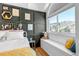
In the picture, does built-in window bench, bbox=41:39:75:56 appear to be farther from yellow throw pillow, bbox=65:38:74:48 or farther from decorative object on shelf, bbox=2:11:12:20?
decorative object on shelf, bbox=2:11:12:20

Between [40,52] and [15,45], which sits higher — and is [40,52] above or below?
below

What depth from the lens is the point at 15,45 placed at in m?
1.56

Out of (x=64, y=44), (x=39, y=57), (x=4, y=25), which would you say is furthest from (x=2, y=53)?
(x=64, y=44)

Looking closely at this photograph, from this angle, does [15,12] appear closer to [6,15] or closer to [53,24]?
[6,15]

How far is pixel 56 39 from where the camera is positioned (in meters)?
1.79

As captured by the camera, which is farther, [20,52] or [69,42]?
[69,42]

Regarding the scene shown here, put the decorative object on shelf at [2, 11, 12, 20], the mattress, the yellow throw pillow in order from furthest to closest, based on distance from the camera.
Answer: the yellow throw pillow < the decorative object on shelf at [2, 11, 12, 20] < the mattress

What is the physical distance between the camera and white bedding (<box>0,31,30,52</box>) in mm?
1489

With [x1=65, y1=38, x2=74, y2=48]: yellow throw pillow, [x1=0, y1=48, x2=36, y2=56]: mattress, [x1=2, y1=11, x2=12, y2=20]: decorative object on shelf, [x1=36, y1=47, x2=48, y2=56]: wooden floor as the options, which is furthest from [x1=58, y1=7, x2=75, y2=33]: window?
[x1=2, y1=11, x2=12, y2=20]: decorative object on shelf

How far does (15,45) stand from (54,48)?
638 mm

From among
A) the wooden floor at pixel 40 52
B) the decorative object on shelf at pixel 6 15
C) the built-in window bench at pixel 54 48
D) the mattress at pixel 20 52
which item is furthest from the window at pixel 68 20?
the decorative object on shelf at pixel 6 15

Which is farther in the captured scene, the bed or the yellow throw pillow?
the yellow throw pillow

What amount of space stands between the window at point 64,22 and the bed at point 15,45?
0.49m

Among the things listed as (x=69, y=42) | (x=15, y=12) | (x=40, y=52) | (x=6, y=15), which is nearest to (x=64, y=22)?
(x=69, y=42)
